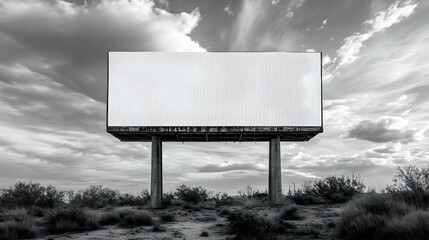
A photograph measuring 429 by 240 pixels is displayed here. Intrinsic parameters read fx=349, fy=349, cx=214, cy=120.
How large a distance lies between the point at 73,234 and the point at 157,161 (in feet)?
23.4

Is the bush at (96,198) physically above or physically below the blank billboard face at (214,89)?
below

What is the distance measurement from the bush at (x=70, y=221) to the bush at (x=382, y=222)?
717 centimetres

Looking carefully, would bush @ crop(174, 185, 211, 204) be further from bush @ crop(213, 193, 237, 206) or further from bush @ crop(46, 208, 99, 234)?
bush @ crop(46, 208, 99, 234)

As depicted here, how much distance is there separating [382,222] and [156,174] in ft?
36.7

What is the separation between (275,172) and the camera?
16.6 metres

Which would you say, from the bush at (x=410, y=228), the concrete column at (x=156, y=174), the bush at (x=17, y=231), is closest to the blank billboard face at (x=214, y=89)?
the concrete column at (x=156, y=174)

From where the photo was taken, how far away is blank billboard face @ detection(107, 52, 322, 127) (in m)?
16.6

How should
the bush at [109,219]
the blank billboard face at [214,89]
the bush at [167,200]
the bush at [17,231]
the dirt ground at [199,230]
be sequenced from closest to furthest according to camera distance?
1. the dirt ground at [199,230]
2. the bush at [17,231]
3. the bush at [109,219]
4. the blank billboard face at [214,89]
5. the bush at [167,200]

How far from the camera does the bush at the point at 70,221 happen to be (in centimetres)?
1009

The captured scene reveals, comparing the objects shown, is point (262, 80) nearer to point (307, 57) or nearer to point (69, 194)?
point (307, 57)

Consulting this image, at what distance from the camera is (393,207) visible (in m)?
8.23

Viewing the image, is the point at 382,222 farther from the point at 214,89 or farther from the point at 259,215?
the point at 214,89

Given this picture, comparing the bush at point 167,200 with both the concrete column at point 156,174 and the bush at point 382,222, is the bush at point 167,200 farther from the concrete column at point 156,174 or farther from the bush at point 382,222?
the bush at point 382,222

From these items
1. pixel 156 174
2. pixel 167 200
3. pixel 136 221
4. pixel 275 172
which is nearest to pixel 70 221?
pixel 136 221
